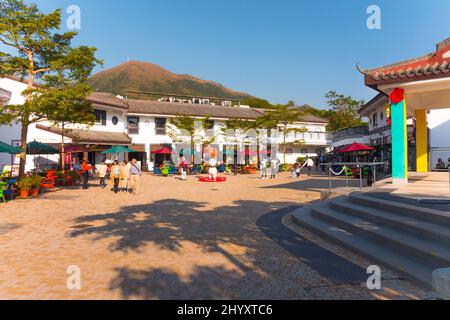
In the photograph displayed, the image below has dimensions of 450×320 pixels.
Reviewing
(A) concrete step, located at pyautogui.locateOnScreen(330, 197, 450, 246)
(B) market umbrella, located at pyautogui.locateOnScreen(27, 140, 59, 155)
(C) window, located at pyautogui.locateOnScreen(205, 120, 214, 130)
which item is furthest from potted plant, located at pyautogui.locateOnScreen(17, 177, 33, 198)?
(C) window, located at pyautogui.locateOnScreen(205, 120, 214, 130)

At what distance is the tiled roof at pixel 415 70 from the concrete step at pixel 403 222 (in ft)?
15.1

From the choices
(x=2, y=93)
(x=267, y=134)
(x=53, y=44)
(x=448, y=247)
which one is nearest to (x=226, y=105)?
(x=267, y=134)

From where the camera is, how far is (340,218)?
718cm

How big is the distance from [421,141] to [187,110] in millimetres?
29036

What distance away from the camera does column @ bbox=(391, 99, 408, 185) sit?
10156 millimetres

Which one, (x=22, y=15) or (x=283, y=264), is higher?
(x=22, y=15)

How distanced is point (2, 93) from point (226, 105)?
31.3 metres

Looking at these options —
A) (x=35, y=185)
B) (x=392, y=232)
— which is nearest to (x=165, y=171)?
(x=35, y=185)

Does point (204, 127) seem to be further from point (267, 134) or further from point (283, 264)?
point (283, 264)

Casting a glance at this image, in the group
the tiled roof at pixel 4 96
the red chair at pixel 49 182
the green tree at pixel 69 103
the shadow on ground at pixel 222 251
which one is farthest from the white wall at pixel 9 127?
the shadow on ground at pixel 222 251

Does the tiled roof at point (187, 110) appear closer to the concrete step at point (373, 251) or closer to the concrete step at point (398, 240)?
the concrete step at point (373, 251)

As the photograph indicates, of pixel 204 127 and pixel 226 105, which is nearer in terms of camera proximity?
pixel 204 127

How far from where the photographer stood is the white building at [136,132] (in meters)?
24.0
